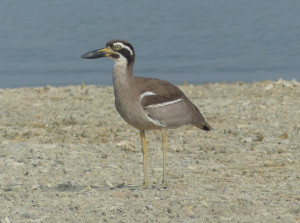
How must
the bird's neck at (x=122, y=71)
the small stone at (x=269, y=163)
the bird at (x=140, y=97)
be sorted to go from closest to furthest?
the bird at (x=140, y=97)
the bird's neck at (x=122, y=71)
the small stone at (x=269, y=163)

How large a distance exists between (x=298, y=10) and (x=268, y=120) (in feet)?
174

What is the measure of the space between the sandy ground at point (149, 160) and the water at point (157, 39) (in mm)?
10614

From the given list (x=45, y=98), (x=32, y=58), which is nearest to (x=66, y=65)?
(x=32, y=58)

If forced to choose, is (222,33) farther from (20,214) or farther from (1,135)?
(20,214)

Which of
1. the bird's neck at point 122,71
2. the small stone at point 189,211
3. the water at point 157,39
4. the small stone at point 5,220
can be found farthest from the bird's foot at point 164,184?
the water at point 157,39

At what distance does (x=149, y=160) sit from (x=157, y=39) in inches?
1551

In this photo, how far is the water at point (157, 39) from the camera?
113 feet

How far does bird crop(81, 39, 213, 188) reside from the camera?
11406 millimetres

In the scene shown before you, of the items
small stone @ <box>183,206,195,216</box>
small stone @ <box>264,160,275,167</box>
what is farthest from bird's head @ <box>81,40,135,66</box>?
small stone @ <box>264,160,275,167</box>

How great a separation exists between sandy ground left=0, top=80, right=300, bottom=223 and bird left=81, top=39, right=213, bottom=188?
97 centimetres

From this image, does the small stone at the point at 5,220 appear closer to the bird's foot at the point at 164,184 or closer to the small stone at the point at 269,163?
the bird's foot at the point at 164,184

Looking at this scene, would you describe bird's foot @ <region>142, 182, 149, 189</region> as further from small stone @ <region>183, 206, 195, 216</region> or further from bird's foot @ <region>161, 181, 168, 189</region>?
small stone @ <region>183, 206, 195, 216</region>

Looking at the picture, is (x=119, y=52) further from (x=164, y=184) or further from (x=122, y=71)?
(x=164, y=184)

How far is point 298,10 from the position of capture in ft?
229
